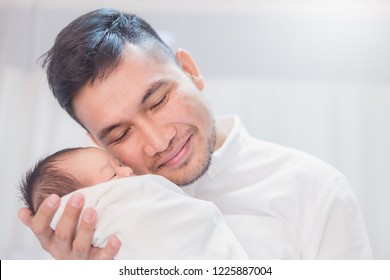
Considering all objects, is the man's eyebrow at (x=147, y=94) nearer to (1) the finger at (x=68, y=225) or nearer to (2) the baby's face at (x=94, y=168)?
(2) the baby's face at (x=94, y=168)

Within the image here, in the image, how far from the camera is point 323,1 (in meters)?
1.16

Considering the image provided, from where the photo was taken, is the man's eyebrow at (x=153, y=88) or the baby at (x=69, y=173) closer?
the baby at (x=69, y=173)

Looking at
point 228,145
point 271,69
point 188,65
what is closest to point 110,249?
point 228,145

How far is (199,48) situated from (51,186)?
19.1 inches

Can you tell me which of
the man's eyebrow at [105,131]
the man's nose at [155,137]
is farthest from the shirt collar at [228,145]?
the man's eyebrow at [105,131]

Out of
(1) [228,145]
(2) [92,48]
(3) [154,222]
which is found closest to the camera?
(3) [154,222]

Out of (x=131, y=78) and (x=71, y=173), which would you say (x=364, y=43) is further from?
(x=71, y=173)

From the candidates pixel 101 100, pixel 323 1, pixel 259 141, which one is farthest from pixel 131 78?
pixel 323 1

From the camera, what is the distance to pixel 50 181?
900mm

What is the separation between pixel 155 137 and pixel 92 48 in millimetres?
221

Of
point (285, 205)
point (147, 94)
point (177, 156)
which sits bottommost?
point (285, 205)

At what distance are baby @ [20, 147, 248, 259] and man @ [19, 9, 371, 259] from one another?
98 millimetres

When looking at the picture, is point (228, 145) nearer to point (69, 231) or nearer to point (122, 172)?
point (122, 172)

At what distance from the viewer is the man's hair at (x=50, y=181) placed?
0.90 meters
